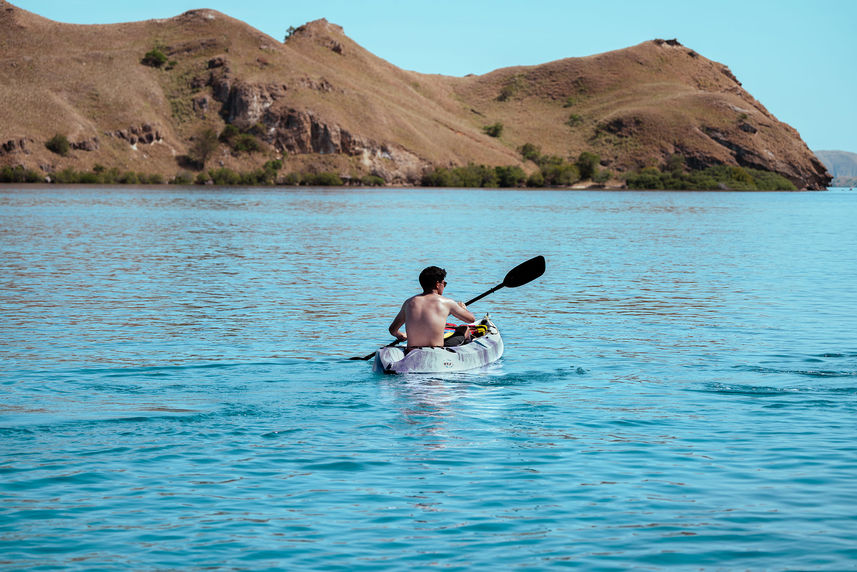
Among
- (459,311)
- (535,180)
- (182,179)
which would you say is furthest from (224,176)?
(459,311)

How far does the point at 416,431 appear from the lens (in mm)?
11844

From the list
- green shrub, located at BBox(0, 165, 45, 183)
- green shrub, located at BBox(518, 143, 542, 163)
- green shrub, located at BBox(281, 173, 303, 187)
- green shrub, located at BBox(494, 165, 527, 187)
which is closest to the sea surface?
green shrub, located at BBox(0, 165, 45, 183)

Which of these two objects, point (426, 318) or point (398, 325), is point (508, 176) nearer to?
point (398, 325)

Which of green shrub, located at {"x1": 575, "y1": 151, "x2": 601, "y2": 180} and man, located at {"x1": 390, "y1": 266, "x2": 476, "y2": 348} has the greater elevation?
green shrub, located at {"x1": 575, "y1": 151, "x2": 601, "y2": 180}

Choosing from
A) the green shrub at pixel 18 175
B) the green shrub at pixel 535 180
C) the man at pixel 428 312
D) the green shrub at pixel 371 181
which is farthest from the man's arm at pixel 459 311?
the green shrub at pixel 535 180

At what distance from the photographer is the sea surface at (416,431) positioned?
822cm

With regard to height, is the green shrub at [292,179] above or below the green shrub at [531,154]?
below

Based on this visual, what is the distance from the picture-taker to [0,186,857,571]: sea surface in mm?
8219

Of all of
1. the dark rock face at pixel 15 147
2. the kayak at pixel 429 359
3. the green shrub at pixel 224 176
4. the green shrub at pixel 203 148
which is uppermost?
the green shrub at pixel 203 148

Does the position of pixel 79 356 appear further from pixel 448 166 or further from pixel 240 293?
pixel 448 166

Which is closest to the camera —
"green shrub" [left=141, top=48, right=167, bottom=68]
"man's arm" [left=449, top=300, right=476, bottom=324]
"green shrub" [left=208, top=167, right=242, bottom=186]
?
"man's arm" [left=449, top=300, right=476, bottom=324]

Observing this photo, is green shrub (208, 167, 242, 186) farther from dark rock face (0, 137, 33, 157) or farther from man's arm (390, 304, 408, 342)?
man's arm (390, 304, 408, 342)

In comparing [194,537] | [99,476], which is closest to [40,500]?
[99,476]

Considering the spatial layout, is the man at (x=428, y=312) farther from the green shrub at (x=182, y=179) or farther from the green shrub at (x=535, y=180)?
the green shrub at (x=535, y=180)
